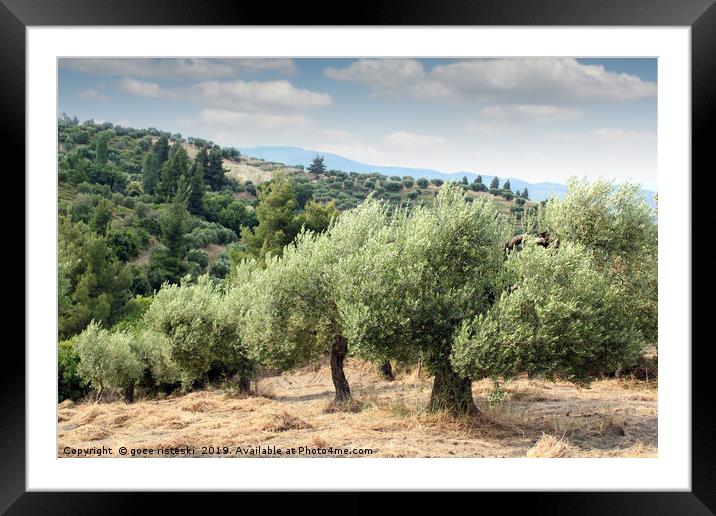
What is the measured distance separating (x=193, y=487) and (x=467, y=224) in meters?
7.42

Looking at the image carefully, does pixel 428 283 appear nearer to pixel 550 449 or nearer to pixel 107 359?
pixel 550 449

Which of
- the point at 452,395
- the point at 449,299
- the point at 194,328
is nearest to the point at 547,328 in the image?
the point at 449,299

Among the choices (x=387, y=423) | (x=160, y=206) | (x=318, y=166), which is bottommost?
(x=387, y=423)

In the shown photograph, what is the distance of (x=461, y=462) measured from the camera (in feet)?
27.8

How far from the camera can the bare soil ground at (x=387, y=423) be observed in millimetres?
12930

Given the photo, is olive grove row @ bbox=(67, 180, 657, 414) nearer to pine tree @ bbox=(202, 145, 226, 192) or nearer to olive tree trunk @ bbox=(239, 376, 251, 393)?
olive tree trunk @ bbox=(239, 376, 251, 393)

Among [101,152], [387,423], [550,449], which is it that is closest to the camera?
[550,449]

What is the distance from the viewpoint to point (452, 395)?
13.7m

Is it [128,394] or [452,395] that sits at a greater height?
[452,395]

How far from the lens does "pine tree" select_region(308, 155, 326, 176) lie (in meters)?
49.9

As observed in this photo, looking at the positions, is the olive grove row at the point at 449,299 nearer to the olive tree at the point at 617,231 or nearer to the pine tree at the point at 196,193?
the olive tree at the point at 617,231

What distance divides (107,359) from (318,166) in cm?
3456
